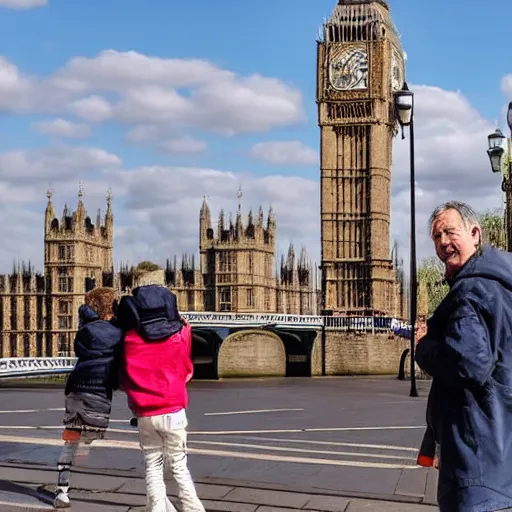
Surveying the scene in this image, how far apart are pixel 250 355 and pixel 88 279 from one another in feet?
51.2

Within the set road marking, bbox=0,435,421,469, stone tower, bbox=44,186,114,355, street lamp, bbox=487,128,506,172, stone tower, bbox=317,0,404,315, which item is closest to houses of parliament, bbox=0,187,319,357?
stone tower, bbox=44,186,114,355

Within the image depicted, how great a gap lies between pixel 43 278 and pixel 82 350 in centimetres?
6047

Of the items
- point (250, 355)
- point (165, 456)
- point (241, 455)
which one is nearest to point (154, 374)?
point (165, 456)

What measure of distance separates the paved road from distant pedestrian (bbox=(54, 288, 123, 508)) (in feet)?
3.34

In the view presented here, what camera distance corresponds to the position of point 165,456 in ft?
15.4

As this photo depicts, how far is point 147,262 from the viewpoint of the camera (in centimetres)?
516

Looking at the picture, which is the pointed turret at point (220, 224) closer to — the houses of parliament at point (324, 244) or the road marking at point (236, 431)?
Result: the houses of parliament at point (324, 244)

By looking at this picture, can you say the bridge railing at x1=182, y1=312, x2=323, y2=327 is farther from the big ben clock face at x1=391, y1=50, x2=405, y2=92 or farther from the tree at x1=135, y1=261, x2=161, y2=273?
the tree at x1=135, y1=261, x2=161, y2=273

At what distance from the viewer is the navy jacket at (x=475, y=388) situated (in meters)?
2.87

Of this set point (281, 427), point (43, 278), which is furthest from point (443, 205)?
point (43, 278)

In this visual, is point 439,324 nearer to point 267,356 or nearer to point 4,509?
point 4,509

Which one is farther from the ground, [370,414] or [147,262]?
[147,262]

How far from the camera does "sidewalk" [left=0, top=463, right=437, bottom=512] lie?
5.20m

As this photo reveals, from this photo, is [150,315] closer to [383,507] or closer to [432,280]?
[383,507]
